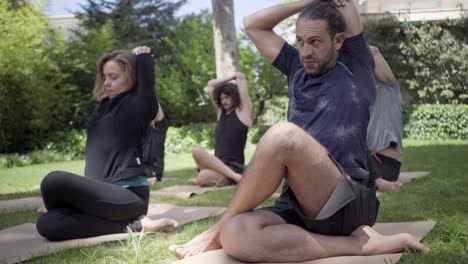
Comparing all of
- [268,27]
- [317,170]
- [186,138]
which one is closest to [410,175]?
[268,27]

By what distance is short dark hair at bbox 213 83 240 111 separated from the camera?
278 inches

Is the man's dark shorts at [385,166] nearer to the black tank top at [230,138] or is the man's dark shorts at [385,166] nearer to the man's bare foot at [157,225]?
the black tank top at [230,138]

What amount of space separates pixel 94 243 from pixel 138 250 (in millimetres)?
750

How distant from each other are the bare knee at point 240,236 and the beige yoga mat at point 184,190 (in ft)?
11.6

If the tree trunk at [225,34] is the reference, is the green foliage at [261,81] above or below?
below

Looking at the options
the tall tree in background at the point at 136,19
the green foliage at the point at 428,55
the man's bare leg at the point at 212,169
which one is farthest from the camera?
the tall tree in background at the point at 136,19

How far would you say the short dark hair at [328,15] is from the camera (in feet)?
9.38

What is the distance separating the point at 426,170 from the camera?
7.49m

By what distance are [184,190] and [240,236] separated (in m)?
4.32

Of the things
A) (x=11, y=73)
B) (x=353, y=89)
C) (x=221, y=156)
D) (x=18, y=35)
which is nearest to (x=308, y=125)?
(x=353, y=89)

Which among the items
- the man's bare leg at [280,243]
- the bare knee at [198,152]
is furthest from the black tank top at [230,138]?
the man's bare leg at [280,243]

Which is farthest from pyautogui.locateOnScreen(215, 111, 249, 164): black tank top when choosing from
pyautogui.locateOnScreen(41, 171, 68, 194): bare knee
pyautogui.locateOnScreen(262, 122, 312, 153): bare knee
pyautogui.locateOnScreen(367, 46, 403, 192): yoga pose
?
pyautogui.locateOnScreen(262, 122, 312, 153): bare knee

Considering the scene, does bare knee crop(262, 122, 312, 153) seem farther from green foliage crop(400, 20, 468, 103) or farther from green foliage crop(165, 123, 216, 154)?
green foliage crop(400, 20, 468, 103)

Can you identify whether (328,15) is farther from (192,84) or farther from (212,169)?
(192,84)
